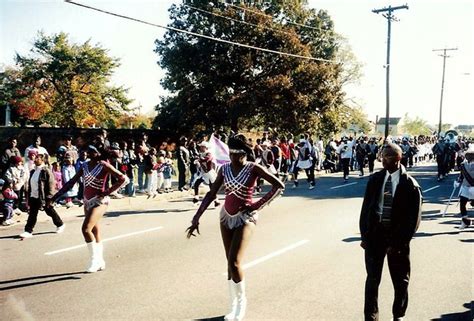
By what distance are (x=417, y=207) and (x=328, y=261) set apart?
124 inches

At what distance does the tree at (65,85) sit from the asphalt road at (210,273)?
103 feet

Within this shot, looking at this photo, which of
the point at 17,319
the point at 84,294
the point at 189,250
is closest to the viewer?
the point at 17,319

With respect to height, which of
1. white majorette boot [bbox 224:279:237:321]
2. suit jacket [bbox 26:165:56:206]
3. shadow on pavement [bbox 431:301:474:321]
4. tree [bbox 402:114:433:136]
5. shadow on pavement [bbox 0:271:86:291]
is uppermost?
tree [bbox 402:114:433:136]

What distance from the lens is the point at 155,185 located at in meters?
15.1

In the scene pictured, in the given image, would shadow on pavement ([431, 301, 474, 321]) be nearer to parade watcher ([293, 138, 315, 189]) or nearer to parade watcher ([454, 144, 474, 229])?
parade watcher ([454, 144, 474, 229])

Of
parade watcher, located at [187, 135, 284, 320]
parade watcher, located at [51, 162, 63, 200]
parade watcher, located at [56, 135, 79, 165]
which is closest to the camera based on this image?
parade watcher, located at [187, 135, 284, 320]

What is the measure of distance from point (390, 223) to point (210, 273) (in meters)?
3.05

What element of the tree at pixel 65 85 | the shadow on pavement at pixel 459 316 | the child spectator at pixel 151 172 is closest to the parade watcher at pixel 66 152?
the child spectator at pixel 151 172

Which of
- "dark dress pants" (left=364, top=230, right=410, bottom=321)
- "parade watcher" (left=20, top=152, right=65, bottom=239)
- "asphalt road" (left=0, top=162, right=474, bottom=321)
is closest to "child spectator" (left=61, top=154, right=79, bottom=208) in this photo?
"asphalt road" (left=0, top=162, right=474, bottom=321)

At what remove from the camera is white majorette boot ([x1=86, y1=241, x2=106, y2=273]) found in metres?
6.73

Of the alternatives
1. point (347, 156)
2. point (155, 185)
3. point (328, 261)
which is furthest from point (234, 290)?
point (347, 156)

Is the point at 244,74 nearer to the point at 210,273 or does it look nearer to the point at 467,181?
the point at 467,181

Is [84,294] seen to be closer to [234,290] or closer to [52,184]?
[234,290]

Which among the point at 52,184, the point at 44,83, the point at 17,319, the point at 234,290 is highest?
the point at 44,83
